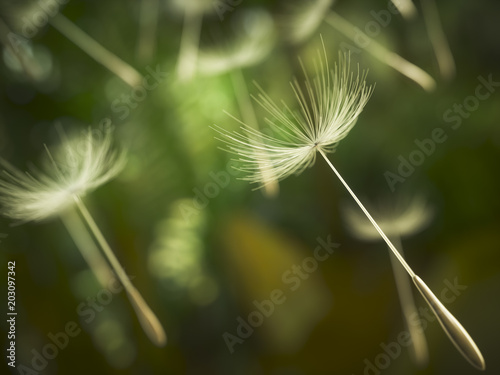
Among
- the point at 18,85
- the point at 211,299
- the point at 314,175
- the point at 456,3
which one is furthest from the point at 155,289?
the point at 456,3

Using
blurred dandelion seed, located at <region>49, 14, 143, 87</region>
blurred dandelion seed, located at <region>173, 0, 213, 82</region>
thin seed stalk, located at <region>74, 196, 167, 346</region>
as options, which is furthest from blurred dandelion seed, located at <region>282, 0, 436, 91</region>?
thin seed stalk, located at <region>74, 196, 167, 346</region>

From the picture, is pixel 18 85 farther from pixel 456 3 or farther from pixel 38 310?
pixel 456 3

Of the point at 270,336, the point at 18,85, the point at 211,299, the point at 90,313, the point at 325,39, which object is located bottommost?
the point at 270,336

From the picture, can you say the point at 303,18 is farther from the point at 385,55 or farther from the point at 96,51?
the point at 96,51

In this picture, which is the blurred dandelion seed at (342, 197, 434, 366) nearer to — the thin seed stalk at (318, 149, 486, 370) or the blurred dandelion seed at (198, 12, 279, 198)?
the thin seed stalk at (318, 149, 486, 370)

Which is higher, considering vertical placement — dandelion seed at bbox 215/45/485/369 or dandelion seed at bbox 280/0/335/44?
dandelion seed at bbox 280/0/335/44

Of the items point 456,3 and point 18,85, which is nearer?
point 456,3
